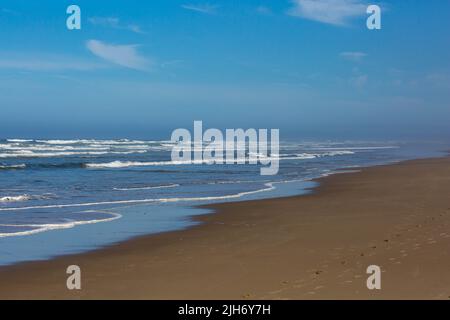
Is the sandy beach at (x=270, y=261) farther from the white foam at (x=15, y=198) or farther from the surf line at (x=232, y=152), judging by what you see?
the surf line at (x=232, y=152)

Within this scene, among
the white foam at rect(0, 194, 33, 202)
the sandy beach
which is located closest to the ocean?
the white foam at rect(0, 194, 33, 202)

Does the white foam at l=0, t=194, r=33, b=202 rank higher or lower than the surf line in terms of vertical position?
lower

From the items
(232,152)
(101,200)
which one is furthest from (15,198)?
(232,152)

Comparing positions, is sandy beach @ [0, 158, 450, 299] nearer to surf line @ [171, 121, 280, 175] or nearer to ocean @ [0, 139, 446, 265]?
ocean @ [0, 139, 446, 265]

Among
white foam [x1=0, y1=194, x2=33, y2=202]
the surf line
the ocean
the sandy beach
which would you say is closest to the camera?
the sandy beach

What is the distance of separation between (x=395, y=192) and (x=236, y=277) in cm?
1182

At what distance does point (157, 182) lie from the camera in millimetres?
21844

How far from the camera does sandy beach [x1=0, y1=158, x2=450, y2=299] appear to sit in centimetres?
632

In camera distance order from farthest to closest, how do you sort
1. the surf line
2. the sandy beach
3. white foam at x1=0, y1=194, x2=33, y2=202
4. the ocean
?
the surf line < white foam at x1=0, y1=194, x2=33, y2=202 < the ocean < the sandy beach

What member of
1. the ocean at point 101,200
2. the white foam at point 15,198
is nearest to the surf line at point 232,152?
the ocean at point 101,200

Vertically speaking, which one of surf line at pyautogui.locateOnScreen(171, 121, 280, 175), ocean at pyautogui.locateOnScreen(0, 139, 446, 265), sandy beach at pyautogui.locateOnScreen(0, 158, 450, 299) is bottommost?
sandy beach at pyautogui.locateOnScreen(0, 158, 450, 299)
